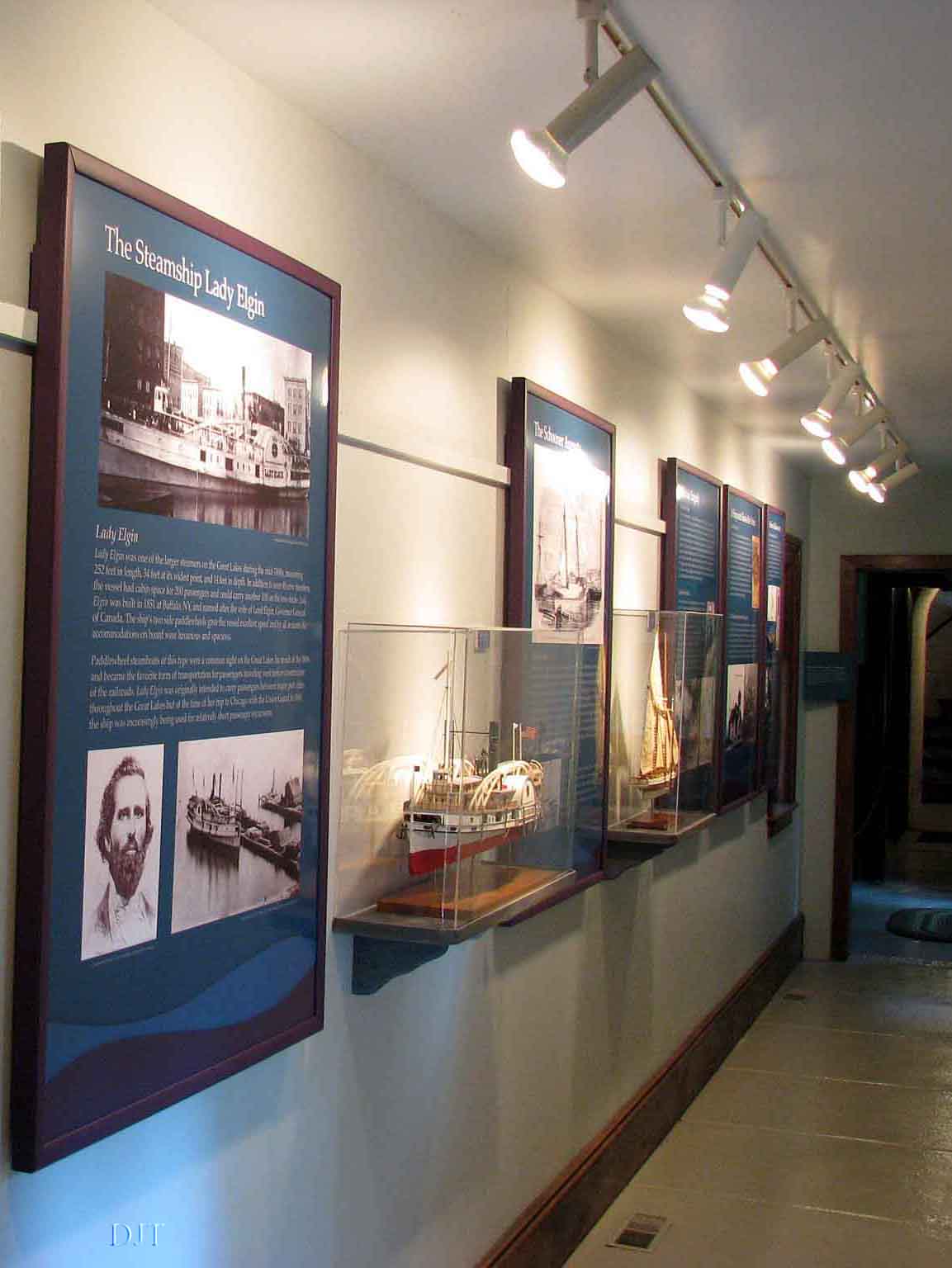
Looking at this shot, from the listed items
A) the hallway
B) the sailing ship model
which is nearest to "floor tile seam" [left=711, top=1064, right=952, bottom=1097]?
the hallway

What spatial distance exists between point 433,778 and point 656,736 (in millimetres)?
1662

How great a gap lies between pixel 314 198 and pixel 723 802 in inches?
151

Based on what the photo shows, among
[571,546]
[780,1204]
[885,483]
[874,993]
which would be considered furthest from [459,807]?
[874,993]

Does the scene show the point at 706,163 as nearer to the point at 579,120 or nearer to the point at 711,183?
the point at 711,183

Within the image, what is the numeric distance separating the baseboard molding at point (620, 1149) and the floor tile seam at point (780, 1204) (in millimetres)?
99

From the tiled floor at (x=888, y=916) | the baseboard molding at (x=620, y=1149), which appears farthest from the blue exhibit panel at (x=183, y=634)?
the tiled floor at (x=888, y=916)

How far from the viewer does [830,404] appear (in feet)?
14.9

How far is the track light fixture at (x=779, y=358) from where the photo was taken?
3592mm

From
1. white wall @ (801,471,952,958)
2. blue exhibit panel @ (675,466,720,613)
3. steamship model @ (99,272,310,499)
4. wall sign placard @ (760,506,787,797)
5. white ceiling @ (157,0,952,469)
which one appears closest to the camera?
steamship model @ (99,272,310,499)

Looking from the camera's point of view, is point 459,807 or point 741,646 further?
point 741,646

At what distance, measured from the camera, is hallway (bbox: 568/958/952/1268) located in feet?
13.9

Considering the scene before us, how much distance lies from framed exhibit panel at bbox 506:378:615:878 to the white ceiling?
1.41 feet

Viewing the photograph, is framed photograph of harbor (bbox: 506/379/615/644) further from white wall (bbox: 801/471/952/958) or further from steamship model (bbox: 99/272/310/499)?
white wall (bbox: 801/471/952/958)

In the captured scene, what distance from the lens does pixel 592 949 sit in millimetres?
4457
